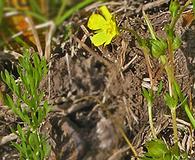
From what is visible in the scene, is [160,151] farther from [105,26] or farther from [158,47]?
[105,26]

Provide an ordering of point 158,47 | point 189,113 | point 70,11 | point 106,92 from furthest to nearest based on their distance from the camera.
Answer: point 70,11 < point 106,92 < point 189,113 < point 158,47

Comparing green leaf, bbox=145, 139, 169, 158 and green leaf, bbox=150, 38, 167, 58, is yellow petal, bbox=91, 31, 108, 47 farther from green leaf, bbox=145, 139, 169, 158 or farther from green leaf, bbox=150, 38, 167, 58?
green leaf, bbox=145, 139, 169, 158

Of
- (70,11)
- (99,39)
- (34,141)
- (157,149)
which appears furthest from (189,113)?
(70,11)

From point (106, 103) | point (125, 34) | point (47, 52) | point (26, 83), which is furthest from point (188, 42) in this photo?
point (26, 83)

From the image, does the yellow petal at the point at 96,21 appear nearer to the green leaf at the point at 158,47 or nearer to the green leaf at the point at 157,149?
the green leaf at the point at 158,47

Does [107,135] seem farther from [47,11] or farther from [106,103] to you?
[47,11]

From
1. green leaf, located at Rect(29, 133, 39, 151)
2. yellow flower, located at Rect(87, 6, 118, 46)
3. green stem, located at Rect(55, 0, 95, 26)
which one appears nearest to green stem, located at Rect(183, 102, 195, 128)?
yellow flower, located at Rect(87, 6, 118, 46)

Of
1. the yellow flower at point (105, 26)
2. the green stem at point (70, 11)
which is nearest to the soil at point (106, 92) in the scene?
the green stem at point (70, 11)

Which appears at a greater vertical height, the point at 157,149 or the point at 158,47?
the point at 158,47
